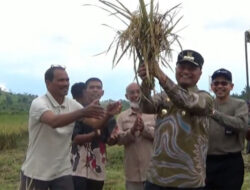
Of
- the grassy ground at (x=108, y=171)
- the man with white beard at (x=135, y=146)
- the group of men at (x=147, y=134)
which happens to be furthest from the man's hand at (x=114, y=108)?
the grassy ground at (x=108, y=171)

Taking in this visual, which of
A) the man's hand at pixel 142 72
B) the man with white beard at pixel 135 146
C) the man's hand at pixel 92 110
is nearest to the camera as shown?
the man's hand at pixel 142 72

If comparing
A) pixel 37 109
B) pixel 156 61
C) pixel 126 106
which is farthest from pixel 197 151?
pixel 126 106

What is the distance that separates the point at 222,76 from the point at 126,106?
161cm

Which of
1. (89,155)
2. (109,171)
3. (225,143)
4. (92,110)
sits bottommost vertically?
(109,171)

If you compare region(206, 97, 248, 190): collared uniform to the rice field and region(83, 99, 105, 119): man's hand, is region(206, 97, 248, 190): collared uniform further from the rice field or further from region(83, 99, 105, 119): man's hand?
the rice field

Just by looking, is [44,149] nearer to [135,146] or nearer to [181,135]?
[135,146]

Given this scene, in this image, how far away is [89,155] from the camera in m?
5.76

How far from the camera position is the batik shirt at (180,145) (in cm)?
420

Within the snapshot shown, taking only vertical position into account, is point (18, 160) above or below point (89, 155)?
below

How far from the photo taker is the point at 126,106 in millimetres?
6543

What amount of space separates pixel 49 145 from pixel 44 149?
2.2 inches

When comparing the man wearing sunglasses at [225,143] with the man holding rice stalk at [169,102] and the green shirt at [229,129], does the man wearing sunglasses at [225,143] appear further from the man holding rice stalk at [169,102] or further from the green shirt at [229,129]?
the man holding rice stalk at [169,102]

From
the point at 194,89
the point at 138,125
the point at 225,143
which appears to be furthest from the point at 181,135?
the point at 225,143

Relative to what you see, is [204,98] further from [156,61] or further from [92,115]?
[92,115]
